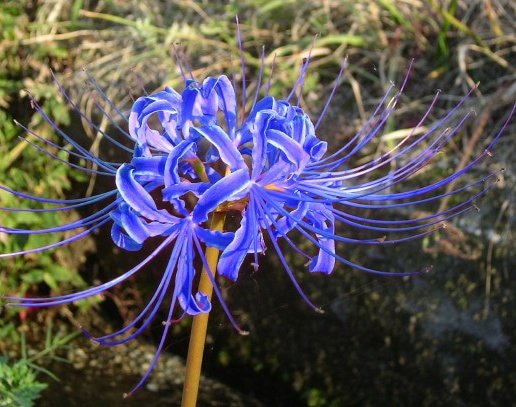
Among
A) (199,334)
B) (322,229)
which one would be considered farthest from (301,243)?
(199,334)

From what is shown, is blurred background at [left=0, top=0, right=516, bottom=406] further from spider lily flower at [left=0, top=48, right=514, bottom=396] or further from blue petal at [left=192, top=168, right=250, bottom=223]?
blue petal at [left=192, top=168, right=250, bottom=223]

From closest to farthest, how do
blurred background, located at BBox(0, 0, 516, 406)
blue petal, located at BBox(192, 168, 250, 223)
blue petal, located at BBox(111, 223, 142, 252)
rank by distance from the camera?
blue petal, located at BBox(192, 168, 250, 223) → blue petal, located at BBox(111, 223, 142, 252) → blurred background, located at BBox(0, 0, 516, 406)

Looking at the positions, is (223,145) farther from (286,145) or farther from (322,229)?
(322,229)

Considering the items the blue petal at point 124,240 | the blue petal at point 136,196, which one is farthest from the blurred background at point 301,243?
the blue petal at point 136,196

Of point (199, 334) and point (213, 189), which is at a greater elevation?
point (213, 189)

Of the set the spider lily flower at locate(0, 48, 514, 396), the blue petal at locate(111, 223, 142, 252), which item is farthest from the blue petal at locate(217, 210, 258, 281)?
the blue petal at locate(111, 223, 142, 252)

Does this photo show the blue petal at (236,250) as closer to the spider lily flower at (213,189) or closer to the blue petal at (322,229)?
the spider lily flower at (213,189)
